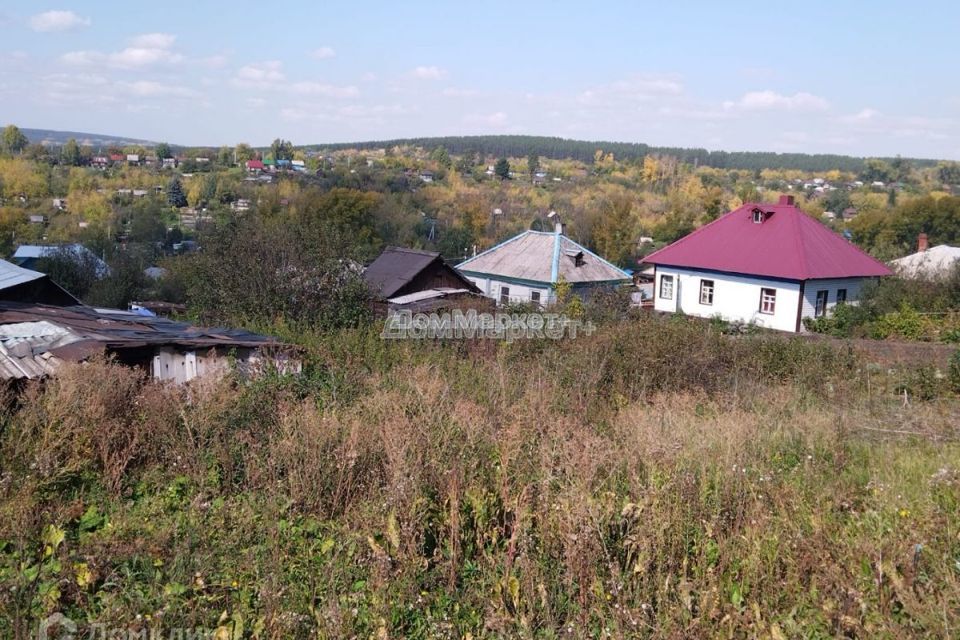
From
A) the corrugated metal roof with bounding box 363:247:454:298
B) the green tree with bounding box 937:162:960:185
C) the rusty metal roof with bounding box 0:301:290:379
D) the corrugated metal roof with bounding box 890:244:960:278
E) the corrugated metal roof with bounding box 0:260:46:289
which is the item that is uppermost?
the green tree with bounding box 937:162:960:185

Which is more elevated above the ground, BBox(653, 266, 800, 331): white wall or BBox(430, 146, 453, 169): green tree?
BBox(430, 146, 453, 169): green tree

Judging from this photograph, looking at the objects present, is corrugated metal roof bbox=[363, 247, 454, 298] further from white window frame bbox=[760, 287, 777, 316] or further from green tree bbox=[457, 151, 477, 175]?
green tree bbox=[457, 151, 477, 175]

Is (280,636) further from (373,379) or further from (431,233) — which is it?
(431,233)

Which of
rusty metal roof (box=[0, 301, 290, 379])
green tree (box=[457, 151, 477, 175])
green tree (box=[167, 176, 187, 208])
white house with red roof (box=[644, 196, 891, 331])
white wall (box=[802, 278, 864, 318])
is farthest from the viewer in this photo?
green tree (box=[457, 151, 477, 175])

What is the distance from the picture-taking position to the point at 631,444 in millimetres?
4945

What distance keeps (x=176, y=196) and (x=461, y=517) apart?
7424cm

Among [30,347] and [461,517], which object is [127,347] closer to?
[30,347]

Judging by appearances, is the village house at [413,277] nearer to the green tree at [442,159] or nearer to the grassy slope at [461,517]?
the grassy slope at [461,517]

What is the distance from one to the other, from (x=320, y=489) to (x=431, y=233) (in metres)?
47.0

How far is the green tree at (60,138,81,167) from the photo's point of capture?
9083cm

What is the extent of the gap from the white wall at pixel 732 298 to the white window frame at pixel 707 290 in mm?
74

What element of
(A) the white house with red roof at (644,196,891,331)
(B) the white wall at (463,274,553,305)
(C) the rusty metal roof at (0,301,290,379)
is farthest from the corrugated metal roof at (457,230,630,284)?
(C) the rusty metal roof at (0,301,290,379)

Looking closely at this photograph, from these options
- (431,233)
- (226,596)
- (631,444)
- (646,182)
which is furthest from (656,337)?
(646,182)

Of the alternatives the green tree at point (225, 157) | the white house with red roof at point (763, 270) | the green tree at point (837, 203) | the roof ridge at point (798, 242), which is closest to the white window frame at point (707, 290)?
the white house with red roof at point (763, 270)
